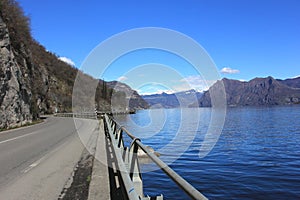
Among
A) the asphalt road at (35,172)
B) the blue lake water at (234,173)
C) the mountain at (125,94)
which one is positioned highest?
the mountain at (125,94)

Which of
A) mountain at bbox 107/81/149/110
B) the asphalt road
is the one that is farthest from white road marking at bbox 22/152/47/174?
mountain at bbox 107/81/149/110

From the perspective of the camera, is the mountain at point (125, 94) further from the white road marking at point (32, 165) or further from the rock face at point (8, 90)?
the rock face at point (8, 90)

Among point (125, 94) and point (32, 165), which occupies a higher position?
point (125, 94)

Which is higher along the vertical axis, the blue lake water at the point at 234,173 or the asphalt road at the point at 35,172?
the asphalt road at the point at 35,172

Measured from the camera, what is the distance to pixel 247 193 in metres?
11.4

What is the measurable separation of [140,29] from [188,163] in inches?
353

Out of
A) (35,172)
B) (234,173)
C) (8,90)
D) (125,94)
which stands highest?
(8,90)

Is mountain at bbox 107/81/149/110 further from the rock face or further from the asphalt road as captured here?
the rock face

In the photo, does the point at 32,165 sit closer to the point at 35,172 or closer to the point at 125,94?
the point at 35,172

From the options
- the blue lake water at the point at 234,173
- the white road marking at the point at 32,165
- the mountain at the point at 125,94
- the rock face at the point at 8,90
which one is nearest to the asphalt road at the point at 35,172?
the white road marking at the point at 32,165

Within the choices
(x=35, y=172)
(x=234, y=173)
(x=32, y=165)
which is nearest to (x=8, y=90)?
(x=32, y=165)

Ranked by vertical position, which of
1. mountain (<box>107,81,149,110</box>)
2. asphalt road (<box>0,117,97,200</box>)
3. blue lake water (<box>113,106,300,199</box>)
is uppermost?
mountain (<box>107,81,149,110</box>)

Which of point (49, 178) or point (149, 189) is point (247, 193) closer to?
point (149, 189)

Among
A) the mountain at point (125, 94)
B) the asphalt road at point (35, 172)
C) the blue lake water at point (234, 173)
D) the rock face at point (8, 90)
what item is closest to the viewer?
the asphalt road at point (35, 172)
